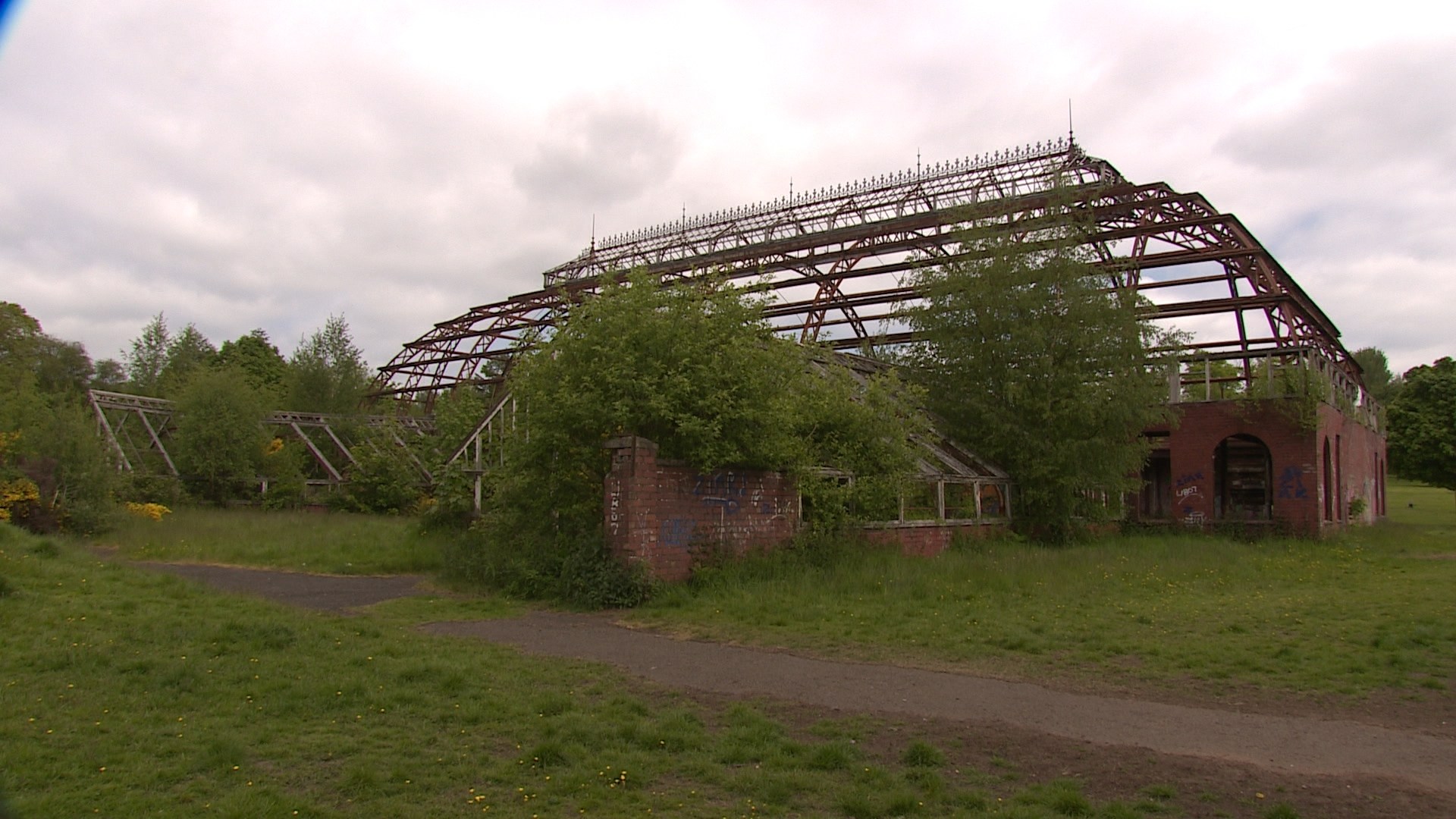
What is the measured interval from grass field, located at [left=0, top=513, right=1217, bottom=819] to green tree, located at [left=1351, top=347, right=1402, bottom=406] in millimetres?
96546

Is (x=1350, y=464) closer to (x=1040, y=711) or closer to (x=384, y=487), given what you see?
(x=1040, y=711)

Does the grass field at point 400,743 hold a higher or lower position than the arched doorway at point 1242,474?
lower

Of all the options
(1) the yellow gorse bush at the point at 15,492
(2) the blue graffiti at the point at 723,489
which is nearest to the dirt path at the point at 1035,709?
(2) the blue graffiti at the point at 723,489

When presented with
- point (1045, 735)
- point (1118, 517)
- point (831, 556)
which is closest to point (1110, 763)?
point (1045, 735)

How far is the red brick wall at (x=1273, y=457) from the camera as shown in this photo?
22.3 m

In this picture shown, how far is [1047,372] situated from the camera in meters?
19.3

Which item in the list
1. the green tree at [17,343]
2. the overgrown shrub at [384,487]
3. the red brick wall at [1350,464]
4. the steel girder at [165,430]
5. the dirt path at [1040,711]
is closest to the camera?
the dirt path at [1040,711]

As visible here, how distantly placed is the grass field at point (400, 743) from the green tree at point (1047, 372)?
44.1 ft

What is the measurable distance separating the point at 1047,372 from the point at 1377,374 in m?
93.5

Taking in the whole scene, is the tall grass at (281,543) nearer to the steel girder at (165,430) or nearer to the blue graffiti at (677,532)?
the blue graffiti at (677,532)

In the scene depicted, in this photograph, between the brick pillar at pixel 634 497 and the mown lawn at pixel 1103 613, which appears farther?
the brick pillar at pixel 634 497

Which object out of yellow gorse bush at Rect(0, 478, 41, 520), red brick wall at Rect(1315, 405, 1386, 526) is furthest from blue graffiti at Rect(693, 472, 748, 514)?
red brick wall at Rect(1315, 405, 1386, 526)

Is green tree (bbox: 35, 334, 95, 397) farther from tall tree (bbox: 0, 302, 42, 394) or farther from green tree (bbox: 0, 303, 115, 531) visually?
green tree (bbox: 0, 303, 115, 531)

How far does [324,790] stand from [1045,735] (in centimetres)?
454
